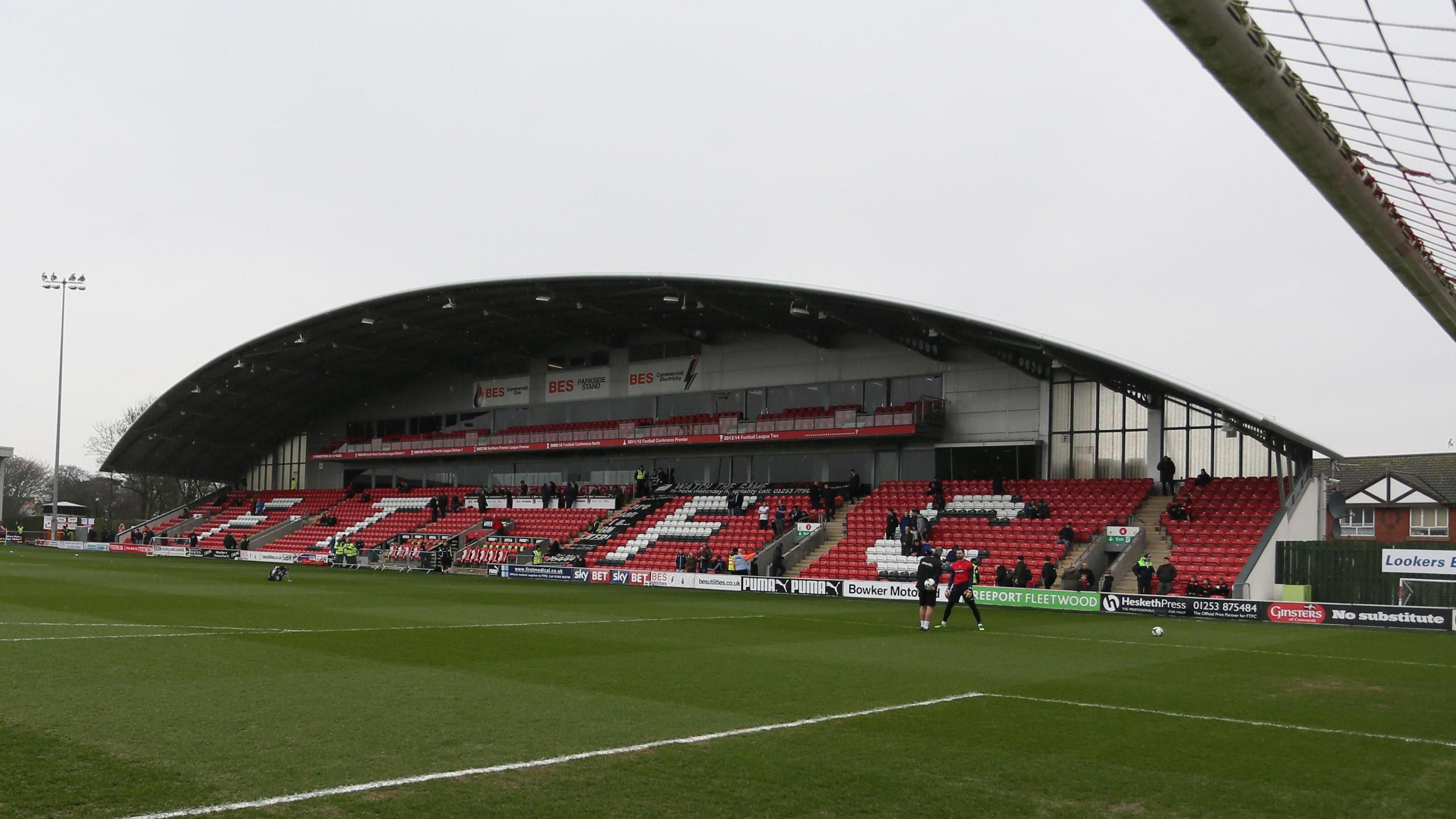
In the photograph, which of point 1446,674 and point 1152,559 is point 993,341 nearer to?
point 1152,559

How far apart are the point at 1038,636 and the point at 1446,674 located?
6820mm

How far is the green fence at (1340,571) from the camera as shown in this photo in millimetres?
30172

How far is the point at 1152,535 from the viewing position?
35.2 metres

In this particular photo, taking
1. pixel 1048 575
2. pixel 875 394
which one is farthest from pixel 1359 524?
pixel 1048 575

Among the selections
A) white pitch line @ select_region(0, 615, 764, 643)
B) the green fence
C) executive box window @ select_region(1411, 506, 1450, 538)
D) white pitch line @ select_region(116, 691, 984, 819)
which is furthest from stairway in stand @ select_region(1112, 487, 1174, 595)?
executive box window @ select_region(1411, 506, 1450, 538)

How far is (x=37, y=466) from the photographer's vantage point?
373 feet

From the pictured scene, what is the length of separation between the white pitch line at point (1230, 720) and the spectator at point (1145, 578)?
19699 mm

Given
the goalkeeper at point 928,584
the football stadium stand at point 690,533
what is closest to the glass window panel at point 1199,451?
the football stadium stand at point 690,533

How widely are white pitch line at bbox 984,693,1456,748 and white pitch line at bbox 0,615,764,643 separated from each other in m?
10.6

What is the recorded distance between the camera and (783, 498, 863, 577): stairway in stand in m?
39.2

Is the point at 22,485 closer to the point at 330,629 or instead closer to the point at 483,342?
the point at 483,342

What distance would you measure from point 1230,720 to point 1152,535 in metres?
25.6

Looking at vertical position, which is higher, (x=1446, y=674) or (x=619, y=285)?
(x=619, y=285)

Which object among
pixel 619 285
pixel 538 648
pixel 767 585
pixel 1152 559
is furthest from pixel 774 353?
pixel 538 648
